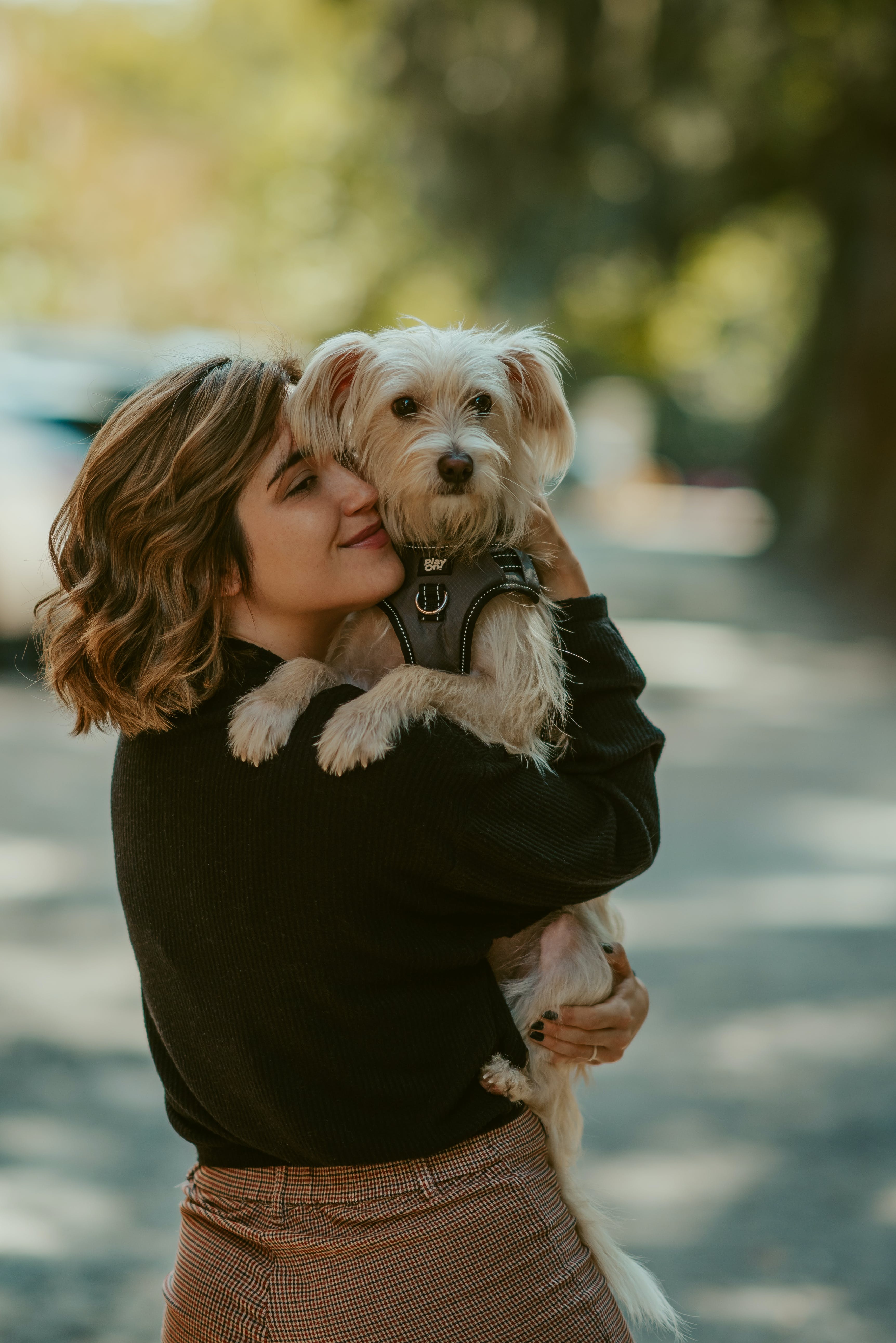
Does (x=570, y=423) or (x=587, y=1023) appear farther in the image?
(x=570, y=423)

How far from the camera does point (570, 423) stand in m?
3.04

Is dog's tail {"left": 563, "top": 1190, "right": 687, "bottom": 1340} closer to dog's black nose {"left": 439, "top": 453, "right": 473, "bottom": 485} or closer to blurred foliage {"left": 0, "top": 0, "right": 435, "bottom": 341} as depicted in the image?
dog's black nose {"left": 439, "top": 453, "right": 473, "bottom": 485}

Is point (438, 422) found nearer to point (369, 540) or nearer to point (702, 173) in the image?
point (369, 540)

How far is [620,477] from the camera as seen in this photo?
4762 cm

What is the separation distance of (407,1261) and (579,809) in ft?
2.17

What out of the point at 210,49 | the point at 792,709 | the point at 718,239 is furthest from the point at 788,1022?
the point at 210,49

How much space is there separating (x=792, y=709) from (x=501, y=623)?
9.21 m

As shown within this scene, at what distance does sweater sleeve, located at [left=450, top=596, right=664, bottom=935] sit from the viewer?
76.6 inches

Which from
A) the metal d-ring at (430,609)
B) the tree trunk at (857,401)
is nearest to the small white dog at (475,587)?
the metal d-ring at (430,609)

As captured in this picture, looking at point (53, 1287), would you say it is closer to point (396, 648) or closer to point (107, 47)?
point (396, 648)

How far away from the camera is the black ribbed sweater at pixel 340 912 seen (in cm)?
193

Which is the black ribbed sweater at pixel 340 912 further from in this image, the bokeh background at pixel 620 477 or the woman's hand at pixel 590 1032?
the bokeh background at pixel 620 477

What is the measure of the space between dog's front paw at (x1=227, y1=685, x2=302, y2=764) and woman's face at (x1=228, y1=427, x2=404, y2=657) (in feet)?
0.62

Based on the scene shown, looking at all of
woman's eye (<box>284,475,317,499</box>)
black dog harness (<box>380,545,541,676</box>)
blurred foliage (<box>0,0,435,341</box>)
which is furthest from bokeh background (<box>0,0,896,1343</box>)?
black dog harness (<box>380,545,541,676</box>)
